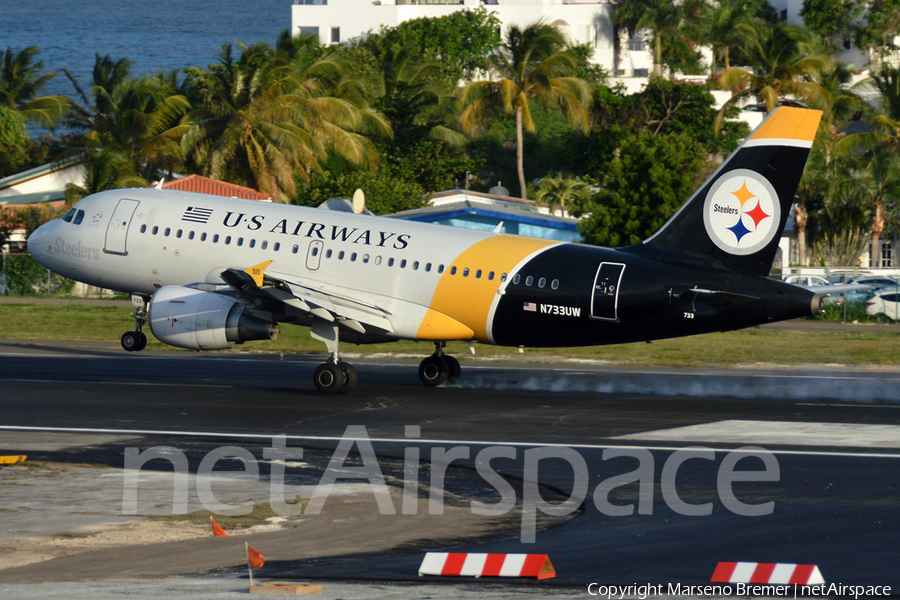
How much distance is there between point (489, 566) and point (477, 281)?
15834mm

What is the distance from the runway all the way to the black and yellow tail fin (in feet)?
12.1

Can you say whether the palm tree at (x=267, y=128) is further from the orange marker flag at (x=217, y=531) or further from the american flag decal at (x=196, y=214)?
the orange marker flag at (x=217, y=531)

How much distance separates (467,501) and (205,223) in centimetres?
1603

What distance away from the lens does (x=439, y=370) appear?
2970 cm

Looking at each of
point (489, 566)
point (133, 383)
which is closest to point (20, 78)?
point (133, 383)

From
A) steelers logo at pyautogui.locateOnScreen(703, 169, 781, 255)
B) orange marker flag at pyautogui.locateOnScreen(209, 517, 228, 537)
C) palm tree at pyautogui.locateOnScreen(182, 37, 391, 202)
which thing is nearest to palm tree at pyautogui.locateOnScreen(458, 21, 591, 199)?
palm tree at pyautogui.locateOnScreen(182, 37, 391, 202)

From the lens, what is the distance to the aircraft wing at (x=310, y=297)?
25922 mm

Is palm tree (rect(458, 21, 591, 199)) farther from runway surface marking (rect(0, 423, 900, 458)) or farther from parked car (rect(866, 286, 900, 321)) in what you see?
runway surface marking (rect(0, 423, 900, 458))

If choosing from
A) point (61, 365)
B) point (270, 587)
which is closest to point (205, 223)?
point (61, 365)

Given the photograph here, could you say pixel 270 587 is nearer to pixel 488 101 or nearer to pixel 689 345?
pixel 689 345

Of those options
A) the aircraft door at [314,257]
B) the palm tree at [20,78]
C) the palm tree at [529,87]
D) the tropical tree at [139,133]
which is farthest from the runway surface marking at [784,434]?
the palm tree at [20,78]

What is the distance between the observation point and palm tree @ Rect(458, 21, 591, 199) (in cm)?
7994

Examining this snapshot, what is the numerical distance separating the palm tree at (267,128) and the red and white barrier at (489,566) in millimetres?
53441

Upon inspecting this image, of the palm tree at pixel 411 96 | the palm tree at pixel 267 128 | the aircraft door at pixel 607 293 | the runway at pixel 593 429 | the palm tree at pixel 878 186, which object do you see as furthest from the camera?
the palm tree at pixel 411 96
